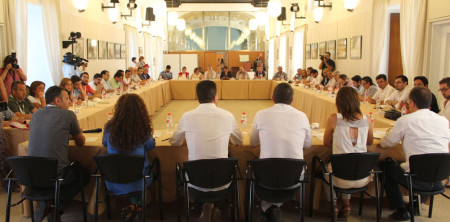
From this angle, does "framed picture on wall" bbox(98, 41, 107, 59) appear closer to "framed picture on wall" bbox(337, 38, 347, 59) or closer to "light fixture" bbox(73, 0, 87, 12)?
"light fixture" bbox(73, 0, 87, 12)

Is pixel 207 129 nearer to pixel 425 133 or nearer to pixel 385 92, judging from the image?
pixel 425 133

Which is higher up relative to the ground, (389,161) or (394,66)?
(394,66)

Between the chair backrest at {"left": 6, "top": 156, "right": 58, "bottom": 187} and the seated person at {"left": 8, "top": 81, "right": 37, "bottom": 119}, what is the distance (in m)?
2.11

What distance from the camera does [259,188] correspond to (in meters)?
3.10

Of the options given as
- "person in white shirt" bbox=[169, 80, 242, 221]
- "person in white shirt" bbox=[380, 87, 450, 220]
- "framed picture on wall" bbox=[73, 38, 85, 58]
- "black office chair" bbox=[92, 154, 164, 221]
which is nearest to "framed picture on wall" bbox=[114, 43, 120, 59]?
"framed picture on wall" bbox=[73, 38, 85, 58]

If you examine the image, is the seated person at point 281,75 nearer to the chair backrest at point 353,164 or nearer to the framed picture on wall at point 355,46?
the framed picture on wall at point 355,46

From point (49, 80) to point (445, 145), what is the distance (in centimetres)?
779

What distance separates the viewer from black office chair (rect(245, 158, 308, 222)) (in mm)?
2859

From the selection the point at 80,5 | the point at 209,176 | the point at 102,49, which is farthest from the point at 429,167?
the point at 102,49

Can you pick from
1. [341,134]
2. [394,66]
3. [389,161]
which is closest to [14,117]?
[341,134]

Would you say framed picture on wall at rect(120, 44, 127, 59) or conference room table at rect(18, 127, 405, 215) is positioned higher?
framed picture on wall at rect(120, 44, 127, 59)

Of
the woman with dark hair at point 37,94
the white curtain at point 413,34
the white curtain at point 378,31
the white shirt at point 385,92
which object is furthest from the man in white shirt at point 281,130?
the white curtain at point 378,31

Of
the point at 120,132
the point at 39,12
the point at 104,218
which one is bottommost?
the point at 104,218

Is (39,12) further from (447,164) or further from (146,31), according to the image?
(146,31)
